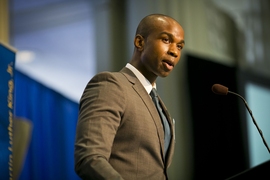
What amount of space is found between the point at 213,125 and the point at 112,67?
1147 millimetres

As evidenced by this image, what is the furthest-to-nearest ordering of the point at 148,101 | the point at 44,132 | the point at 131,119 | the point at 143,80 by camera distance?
1. the point at 44,132
2. the point at 143,80
3. the point at 148,101
4. the point at 131,119

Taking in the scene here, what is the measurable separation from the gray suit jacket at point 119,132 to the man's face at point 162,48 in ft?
0.41

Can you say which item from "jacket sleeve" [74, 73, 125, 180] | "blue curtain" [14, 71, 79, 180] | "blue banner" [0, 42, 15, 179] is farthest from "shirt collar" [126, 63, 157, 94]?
"blue curtain" [14, 71, 79, 180]

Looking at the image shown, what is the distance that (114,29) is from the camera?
554cm

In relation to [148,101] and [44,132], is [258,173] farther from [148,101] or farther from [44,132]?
[44,132]

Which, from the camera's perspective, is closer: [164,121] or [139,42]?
[164,121]

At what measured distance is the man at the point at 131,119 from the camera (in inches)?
67.4

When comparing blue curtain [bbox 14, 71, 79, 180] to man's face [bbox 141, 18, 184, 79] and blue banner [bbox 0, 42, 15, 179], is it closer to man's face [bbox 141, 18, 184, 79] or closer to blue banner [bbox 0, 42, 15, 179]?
blue banner [bbox 0, 42, 15, 179]

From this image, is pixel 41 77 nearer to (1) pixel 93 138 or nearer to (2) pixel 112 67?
(2) pixel 112 67

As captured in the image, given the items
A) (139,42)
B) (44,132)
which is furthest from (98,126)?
(44,132)

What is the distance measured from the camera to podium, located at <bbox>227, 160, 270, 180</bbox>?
2.07 metres

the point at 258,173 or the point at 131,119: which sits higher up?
the point at 131,119

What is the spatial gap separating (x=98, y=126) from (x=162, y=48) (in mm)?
476

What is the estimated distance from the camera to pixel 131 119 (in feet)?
6.09
